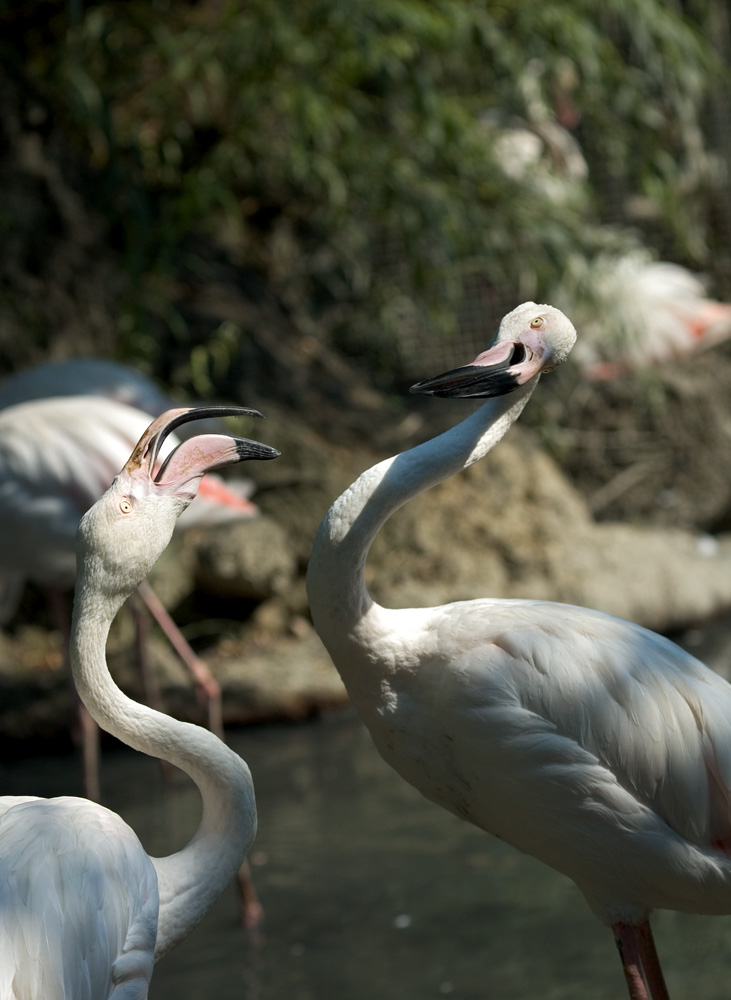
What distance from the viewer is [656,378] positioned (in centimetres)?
652

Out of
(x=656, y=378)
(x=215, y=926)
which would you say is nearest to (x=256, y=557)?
(x=215, y=926)

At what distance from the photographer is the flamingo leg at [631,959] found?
2074mm

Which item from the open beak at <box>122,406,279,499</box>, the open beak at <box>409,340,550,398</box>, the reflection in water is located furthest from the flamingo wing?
the reflection in water

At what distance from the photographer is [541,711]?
2014 millimetres

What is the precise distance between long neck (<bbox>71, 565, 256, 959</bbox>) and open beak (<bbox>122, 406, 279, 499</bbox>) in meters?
0.19

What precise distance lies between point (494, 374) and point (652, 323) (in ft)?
15.2

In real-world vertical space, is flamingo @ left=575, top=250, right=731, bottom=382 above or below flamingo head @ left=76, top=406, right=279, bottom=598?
below

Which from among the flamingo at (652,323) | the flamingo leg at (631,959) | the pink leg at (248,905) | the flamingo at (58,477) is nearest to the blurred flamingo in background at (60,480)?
the flamingo at (58,477)

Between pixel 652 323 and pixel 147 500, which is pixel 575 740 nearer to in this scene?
pixel 147 500

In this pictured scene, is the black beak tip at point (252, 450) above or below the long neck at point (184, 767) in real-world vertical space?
above

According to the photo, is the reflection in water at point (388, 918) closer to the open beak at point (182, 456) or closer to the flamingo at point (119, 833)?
the flamingo at point (119, 833)

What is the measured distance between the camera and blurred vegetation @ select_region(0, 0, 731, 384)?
4.79 m

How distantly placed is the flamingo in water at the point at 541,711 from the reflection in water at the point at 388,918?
635 mm

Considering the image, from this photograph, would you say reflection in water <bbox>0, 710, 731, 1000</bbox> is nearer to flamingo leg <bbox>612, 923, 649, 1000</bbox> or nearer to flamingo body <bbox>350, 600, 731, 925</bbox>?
flamingo leg <bbox>612, 923, 649, 1000</bbox>
